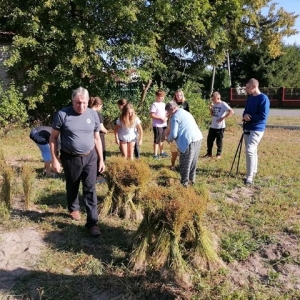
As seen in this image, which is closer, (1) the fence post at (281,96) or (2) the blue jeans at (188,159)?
(2) the blue jeans at (188,159)

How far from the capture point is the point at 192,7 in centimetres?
1305

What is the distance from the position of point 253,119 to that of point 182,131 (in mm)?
1596

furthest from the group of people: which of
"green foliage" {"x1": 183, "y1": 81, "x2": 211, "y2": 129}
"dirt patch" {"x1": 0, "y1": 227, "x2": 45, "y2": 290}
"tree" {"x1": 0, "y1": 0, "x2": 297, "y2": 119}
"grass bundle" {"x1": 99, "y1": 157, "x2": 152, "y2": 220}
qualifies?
"green foliage" {"x1": 183, "y1": 81, "x2": 211, "y2": 129}

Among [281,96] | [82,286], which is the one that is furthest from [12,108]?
[281,96]

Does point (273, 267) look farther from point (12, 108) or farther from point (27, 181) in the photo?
point (12, 108)

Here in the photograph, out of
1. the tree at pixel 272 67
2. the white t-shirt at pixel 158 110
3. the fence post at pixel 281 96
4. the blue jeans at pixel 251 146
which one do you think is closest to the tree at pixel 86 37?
the white t-shirt at pixel 158 110

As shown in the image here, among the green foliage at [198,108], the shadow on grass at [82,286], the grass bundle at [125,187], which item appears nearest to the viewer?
the shadow on grass at [82,286]

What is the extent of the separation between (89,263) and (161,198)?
3.26 ft

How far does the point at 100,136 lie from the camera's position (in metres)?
5.96

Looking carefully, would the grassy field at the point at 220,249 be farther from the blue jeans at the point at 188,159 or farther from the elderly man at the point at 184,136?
the elderly man at the point at 184,136

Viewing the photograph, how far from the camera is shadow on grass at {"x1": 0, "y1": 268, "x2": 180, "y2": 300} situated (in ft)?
10.1

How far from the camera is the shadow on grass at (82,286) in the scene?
306 centimetres

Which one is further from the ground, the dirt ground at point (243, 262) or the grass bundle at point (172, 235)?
the grass bundle at point (172, 235)

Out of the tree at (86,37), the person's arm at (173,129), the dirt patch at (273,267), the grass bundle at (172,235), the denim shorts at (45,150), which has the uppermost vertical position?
the tree at (86,37)
